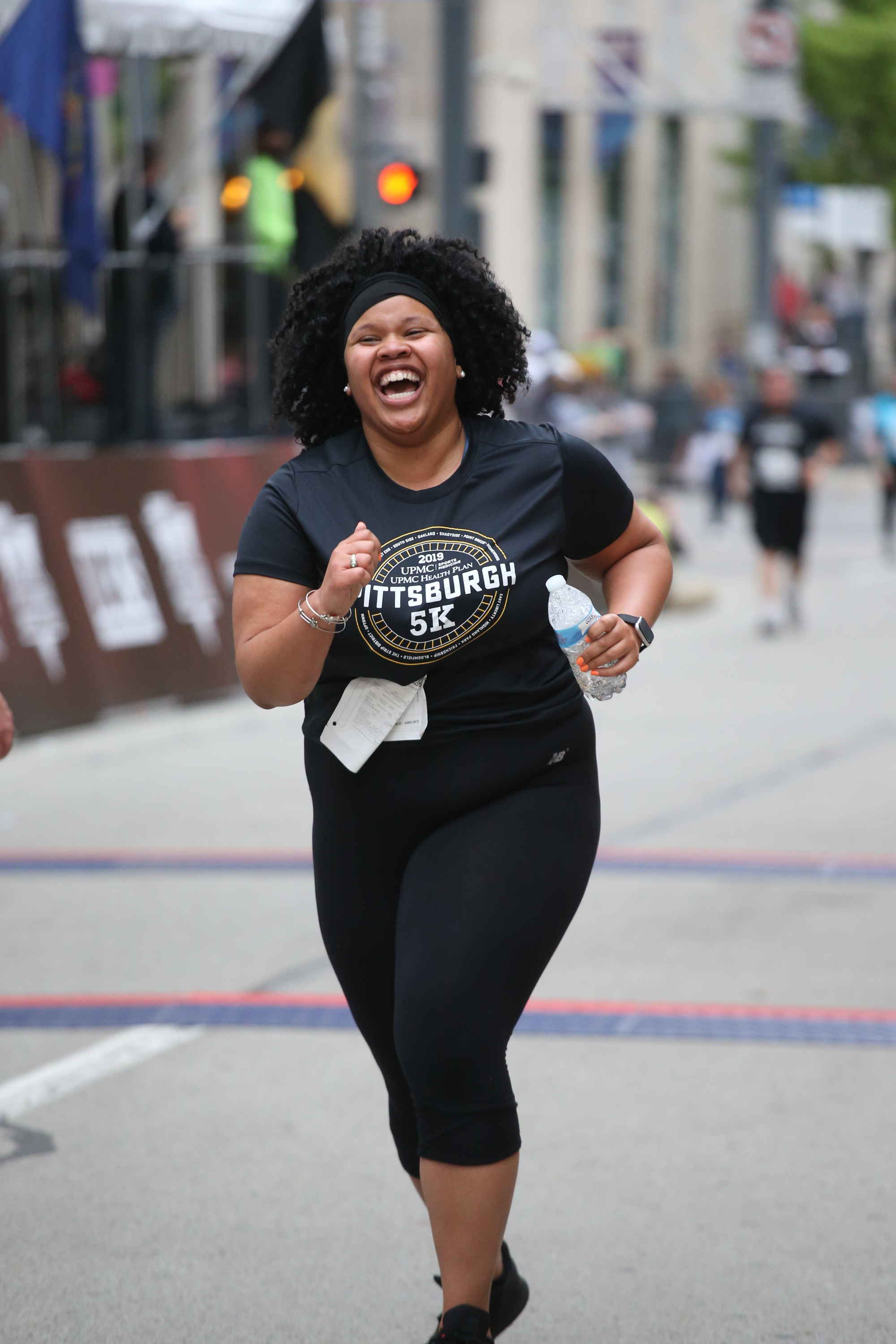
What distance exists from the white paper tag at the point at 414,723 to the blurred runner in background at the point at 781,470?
11.0m

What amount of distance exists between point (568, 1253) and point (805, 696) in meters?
7.51

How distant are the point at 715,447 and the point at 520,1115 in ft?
72.1

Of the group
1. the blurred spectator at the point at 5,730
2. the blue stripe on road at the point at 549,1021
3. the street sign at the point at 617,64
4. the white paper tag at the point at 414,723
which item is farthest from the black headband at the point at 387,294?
the street sign at the point at 617,64

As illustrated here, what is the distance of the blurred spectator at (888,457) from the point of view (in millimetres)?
20562

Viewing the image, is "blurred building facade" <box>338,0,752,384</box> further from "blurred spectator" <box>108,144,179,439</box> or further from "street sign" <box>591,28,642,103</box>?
"blurred spectator" <box>108,144,179,439</box>

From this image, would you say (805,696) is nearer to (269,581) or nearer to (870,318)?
(269,581)

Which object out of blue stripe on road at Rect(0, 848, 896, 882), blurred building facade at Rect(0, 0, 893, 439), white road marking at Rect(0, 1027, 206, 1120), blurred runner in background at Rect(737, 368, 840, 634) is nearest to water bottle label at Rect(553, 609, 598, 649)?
white road marking at Rect(0, 1027, 206, 1120)

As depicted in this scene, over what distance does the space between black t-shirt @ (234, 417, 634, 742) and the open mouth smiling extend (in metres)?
0.13

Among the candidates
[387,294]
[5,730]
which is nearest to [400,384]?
[387,294]

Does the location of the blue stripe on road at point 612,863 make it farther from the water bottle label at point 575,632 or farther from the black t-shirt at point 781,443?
the black t-shirt at point 781,443

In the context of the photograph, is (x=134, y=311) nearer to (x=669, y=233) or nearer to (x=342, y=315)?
(x=342, y=315)

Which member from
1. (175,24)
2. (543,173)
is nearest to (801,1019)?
(175,24)

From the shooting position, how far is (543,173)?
130 feet

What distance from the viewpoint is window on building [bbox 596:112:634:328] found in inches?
1629
